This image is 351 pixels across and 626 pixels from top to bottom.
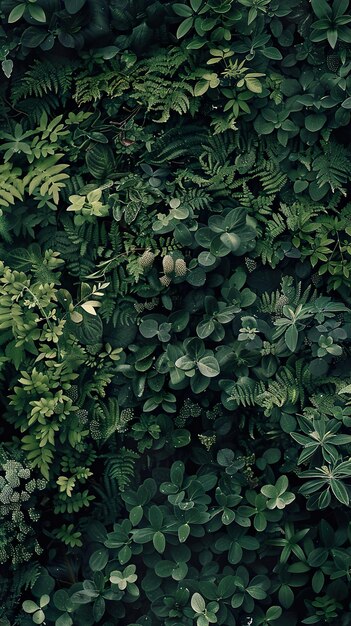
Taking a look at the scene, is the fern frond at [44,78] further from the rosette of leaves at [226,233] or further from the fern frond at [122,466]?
the fern frond at [122,466]

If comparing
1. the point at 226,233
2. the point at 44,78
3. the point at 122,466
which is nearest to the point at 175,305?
the point at 226,233

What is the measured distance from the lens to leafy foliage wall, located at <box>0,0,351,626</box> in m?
3.10

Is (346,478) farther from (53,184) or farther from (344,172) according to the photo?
(53,184)

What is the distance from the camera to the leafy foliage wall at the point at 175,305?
3104mm

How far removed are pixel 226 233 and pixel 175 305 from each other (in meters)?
0.34

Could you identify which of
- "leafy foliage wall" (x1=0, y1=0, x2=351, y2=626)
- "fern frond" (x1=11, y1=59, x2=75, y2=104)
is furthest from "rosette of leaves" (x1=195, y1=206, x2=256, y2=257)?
"fern frond" (x1=11, y1=59, x2=75, y2=104)

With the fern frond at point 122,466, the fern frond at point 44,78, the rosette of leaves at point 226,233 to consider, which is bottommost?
the fern frond at point 122,466

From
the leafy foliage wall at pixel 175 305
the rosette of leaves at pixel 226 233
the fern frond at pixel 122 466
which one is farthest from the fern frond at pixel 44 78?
the fern frond at pixel 122 466

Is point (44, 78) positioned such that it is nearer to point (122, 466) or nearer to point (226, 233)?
point (226, 233)

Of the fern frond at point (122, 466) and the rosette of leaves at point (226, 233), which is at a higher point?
the rosette of leaves at point (226, 233)

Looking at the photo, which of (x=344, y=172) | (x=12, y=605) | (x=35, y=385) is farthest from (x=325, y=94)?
(x=12, y=605)

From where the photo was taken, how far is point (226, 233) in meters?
3.12

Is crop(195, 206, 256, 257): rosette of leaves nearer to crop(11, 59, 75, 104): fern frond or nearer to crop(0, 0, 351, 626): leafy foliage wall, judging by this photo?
crop(0, 0, 351, 626): leafy foliage wall

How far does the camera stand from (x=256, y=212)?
322cm
